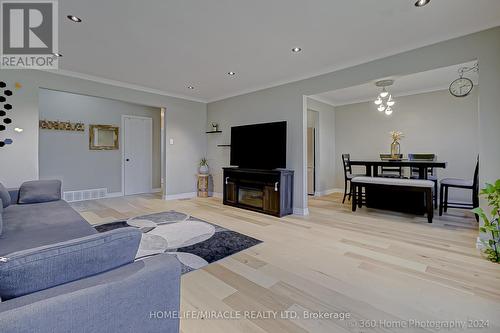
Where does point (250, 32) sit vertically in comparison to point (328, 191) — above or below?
above

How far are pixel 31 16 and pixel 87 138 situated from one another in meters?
3.68

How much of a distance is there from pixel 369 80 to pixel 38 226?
4.33 meters

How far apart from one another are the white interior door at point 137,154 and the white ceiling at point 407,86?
4836 mm

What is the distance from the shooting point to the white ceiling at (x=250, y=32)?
2.31 metres

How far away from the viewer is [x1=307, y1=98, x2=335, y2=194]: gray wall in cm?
626

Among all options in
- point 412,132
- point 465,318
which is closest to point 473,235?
point 465,318

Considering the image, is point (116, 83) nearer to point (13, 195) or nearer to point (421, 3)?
point (13, 195)

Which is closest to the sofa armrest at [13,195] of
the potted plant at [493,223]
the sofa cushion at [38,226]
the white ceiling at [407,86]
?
the sofa cushion at [38,226]

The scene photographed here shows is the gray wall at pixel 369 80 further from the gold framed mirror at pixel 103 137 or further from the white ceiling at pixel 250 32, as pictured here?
the gold framed mirror at pixel 103 137

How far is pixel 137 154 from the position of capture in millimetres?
6512

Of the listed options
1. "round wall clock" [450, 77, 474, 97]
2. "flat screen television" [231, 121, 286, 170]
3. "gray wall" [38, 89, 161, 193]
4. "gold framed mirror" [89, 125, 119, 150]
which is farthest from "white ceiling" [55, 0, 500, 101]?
"gold framed mirror" [89, 125, 119, 150]

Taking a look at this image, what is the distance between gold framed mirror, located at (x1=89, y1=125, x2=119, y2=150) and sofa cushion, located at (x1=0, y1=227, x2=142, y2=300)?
5896 mm

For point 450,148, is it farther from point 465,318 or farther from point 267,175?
point 465,318

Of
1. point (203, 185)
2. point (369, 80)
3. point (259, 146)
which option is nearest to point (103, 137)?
point (203, 185)
